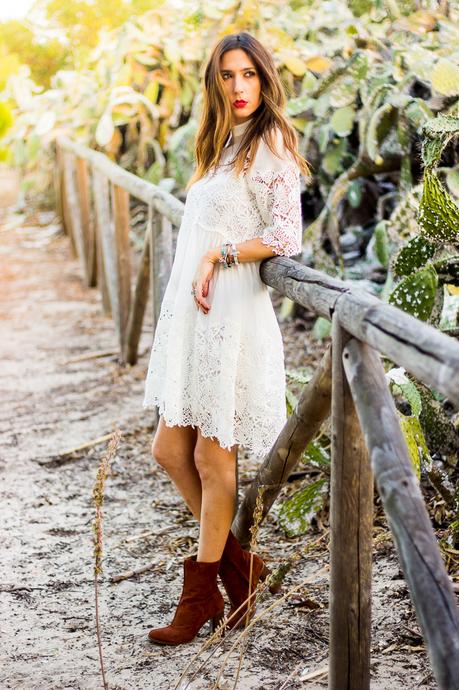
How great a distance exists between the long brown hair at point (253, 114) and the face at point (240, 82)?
11 mm

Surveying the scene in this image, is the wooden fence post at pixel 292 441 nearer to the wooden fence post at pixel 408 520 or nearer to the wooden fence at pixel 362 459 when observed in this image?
the wooden fence at pixel 362 459

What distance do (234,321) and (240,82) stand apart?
0.57 m

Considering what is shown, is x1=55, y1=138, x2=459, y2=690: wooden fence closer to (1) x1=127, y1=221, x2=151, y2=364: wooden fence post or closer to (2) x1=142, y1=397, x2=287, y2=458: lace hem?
(2) x1=142, y1=397, x2=287, y2=458: lace hem

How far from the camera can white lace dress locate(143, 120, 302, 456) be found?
2205 millimetres

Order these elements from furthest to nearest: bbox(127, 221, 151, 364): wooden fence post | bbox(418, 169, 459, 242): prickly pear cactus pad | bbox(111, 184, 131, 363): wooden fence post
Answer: bbox(111, 184, 131, 363): wooden fence post, bbox(127, 221, 151, 364): wooden fence post, bbox(418, 169, 459, 242): prickly pear cactus pad

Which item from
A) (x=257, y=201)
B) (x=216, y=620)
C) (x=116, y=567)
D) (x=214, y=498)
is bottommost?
(x=116, y=567)

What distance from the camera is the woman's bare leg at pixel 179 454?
239cm

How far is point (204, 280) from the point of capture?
219 centimetres

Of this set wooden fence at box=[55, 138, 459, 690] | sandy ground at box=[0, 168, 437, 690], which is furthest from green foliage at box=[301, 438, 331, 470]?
wooden fence at box=[55, 138, 459, 690]

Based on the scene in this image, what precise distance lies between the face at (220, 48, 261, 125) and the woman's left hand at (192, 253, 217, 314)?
0.38 meters

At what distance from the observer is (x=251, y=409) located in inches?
89.7

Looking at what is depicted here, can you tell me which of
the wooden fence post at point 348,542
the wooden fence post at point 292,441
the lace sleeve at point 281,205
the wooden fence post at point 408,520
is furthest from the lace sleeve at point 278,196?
the wooden fence post at point 408,520

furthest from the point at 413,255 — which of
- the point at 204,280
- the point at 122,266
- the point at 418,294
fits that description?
the point at 122,266

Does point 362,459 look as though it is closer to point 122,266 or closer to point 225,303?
point 225,303
